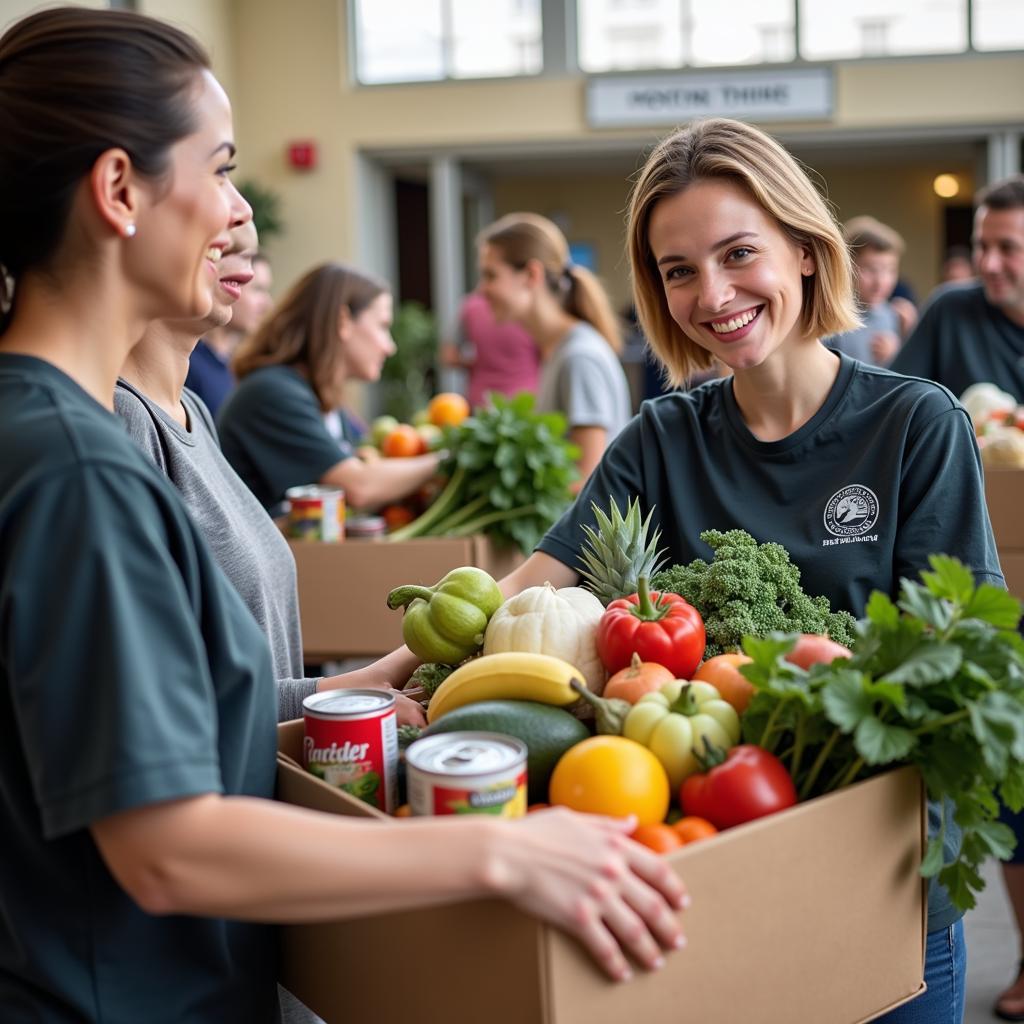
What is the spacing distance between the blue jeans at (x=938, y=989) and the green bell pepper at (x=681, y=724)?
0.49 m

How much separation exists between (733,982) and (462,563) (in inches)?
87.9

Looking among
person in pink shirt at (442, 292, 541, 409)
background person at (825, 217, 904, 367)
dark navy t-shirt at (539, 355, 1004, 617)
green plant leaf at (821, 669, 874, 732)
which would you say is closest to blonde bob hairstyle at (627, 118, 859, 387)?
dark navy t-shirt at (539, 355, 1004, 617)

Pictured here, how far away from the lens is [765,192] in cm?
168

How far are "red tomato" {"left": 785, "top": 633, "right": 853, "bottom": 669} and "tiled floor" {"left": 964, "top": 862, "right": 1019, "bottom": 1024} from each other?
1760 millimetres

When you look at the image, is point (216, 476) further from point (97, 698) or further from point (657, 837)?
point (657, 837)

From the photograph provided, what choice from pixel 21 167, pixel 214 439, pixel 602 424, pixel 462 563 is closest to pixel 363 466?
pixel 462 563

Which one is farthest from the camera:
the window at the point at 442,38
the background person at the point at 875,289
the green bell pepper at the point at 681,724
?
the window at the point at 442,38

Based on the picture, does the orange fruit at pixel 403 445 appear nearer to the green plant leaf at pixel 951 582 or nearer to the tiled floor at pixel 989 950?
the tiled floor at pixel 989 950

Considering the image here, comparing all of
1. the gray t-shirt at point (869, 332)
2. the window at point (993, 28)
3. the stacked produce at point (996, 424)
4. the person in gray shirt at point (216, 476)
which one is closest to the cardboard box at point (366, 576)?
the person in gray shirt at point (216, 476)

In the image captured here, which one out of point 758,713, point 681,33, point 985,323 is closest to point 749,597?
point 758,713

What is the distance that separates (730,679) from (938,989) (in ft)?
1.78

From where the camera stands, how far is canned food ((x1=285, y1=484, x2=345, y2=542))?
3.11m

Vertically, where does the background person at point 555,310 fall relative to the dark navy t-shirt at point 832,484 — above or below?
above

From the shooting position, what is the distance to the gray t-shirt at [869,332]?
533cm
